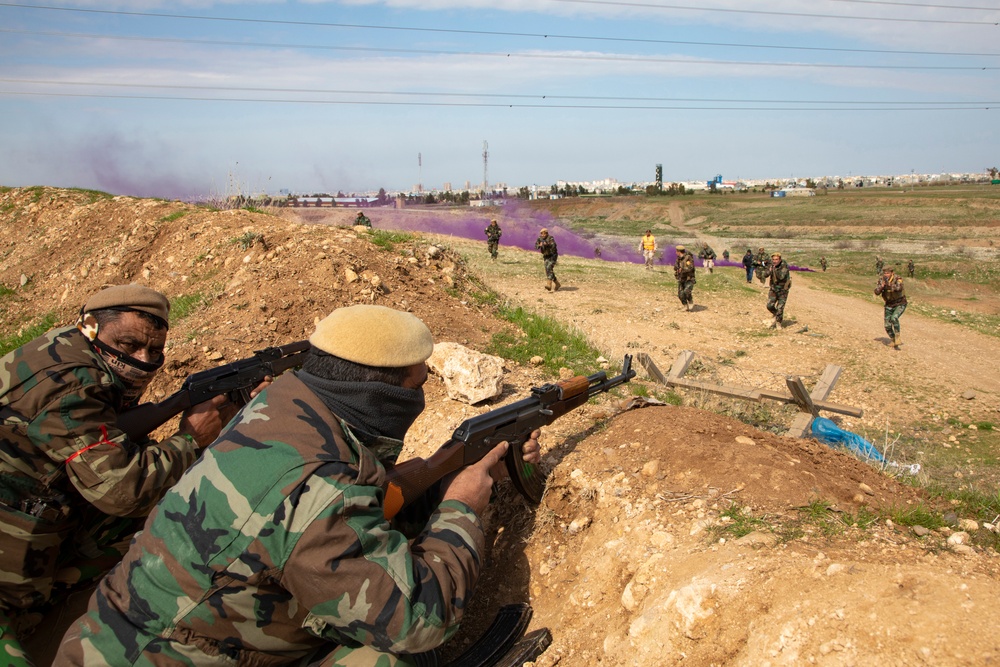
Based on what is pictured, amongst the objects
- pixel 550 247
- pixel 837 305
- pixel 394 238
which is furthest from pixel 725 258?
pixel 394 238

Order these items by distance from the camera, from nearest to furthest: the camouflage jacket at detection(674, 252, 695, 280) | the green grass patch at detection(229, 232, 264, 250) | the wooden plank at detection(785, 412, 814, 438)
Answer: the wooden plank at detection(785, 412, 814, 438)
the green grass patch at detection(229, 232, 264, 250)
the camouflage jacket at detection(674, 252, 695, 280)

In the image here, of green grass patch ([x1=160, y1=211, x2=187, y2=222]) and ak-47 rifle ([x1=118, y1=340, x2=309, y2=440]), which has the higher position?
green grass patch ([x1=160, y1=211, x2=187, y2=222])

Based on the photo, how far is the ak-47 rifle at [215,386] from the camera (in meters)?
3.48

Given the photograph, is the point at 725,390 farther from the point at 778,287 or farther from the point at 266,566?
the point at 778,287

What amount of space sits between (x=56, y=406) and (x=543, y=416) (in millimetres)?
2276

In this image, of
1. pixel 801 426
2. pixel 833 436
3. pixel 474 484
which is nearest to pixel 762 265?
pixel 833 436

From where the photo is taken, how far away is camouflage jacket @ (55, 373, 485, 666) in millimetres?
2012

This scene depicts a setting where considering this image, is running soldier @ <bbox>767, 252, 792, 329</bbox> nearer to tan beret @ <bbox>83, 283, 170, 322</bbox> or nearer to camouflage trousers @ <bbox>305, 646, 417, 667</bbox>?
tan beret @ <bbox>83, 283, 170, 322</bbox>

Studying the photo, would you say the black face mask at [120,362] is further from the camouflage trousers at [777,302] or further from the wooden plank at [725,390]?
the camouflage trousers at [777,302]

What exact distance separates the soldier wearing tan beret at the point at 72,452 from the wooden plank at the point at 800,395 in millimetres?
5954

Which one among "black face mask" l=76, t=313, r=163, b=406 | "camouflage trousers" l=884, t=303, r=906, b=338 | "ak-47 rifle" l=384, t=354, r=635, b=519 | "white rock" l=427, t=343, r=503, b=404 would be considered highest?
"black face mask" l=76, t=313, r=163, b=406

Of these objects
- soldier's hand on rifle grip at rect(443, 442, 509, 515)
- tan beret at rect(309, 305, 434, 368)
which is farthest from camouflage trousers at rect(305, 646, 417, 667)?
tan beret at rect(309, 305, 434, 368)

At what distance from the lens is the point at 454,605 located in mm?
2264

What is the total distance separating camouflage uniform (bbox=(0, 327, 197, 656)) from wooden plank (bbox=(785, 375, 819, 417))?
239 inches
